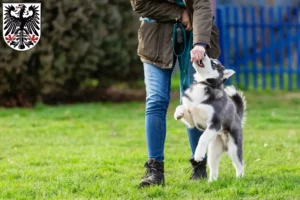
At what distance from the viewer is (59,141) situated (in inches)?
302

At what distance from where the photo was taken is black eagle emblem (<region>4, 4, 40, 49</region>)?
6996 millimetres

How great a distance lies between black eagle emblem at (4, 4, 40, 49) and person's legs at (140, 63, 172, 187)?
2472 mm

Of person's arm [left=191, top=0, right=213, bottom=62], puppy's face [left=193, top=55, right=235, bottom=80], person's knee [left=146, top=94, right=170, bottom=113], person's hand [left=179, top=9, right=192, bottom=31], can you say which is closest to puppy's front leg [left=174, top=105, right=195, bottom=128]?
person's knee [left=146, top=94, right=170, bottom=113]

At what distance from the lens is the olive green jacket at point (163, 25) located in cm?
482

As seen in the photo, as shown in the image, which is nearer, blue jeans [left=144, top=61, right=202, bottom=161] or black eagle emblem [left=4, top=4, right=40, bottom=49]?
blue jeans [left=144, top=61, right=202, bottom=161]

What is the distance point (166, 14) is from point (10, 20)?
310cm

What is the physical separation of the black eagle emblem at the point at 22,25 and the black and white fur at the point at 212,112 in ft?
8.96

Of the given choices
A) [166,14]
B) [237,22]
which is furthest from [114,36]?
[166,14]

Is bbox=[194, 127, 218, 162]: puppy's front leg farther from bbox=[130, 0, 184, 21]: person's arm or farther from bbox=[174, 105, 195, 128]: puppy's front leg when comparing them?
bbox=[130, 0, 184, 21]: person's arm

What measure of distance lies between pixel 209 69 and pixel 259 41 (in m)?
9.24

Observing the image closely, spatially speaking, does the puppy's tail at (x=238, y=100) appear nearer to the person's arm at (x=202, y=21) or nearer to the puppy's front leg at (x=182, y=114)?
the puppy's front leg at (x=182, y=114)

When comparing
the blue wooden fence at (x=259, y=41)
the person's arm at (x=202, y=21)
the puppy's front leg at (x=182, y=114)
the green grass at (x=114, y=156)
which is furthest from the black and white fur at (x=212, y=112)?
the blue wooden fence at (x=259, y=41)

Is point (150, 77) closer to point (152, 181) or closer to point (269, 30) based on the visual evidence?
point (152, 181)

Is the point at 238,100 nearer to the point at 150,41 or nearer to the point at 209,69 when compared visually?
the point at 209,69
